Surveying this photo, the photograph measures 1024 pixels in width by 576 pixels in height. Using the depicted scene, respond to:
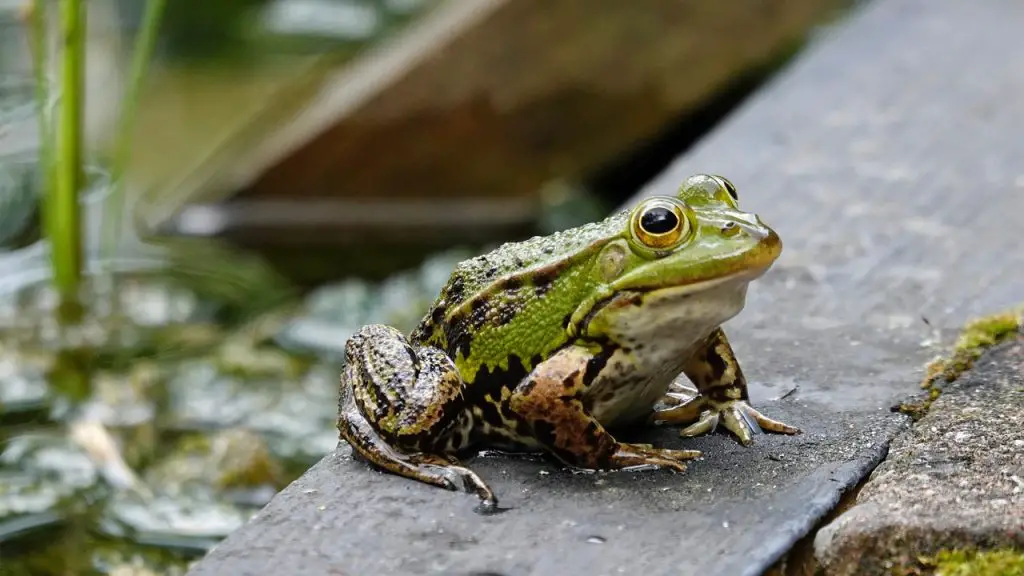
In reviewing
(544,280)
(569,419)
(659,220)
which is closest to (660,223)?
(659,220)

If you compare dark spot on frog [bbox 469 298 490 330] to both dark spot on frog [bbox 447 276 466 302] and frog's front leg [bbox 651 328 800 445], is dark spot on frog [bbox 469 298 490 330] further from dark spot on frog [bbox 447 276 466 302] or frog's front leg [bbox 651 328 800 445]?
frog's front leg [bbox 651 328 800 445]

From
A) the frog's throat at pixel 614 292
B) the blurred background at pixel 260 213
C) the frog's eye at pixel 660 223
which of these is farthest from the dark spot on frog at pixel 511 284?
the blurred background at pixel 260 213

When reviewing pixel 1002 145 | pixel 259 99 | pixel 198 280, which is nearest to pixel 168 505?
pixel 198 280

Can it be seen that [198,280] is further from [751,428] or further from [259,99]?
[751,428]

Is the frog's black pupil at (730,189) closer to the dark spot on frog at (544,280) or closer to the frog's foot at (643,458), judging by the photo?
the dark spot on frog at (544,280)

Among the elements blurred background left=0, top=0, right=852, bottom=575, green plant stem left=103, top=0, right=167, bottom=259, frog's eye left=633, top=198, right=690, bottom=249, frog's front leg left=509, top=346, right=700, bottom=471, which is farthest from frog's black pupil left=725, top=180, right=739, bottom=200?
green plant stem left=103, top=0, right=167, bottom=259
